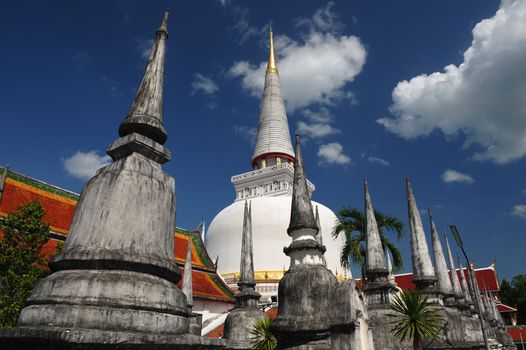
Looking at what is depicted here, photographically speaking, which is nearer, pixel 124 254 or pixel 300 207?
pixel 124 254

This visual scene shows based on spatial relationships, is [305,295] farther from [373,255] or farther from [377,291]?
[373,255]

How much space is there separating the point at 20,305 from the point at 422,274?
11.6 m

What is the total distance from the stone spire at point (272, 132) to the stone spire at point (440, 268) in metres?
27.4

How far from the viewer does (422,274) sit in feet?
35.7

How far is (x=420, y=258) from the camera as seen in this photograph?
1105 cm

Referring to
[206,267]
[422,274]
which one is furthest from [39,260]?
[206,267]

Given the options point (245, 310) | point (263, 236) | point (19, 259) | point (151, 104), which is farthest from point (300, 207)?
point (263, 236)

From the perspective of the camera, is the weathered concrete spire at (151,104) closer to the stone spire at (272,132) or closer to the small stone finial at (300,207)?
the small stone finial at (300,207)

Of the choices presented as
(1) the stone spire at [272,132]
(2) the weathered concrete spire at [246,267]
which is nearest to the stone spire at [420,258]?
(2) the weathered concrete spire at [246,267]

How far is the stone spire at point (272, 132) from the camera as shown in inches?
1629

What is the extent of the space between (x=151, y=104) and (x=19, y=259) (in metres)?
9.89

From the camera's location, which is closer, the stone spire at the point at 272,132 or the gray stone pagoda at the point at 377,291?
the gray stone pagoda at the point at 377,291

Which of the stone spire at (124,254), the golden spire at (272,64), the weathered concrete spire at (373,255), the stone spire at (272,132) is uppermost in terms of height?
the golden spire at (272,64)

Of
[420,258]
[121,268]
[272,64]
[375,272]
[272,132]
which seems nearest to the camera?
[121,268]
